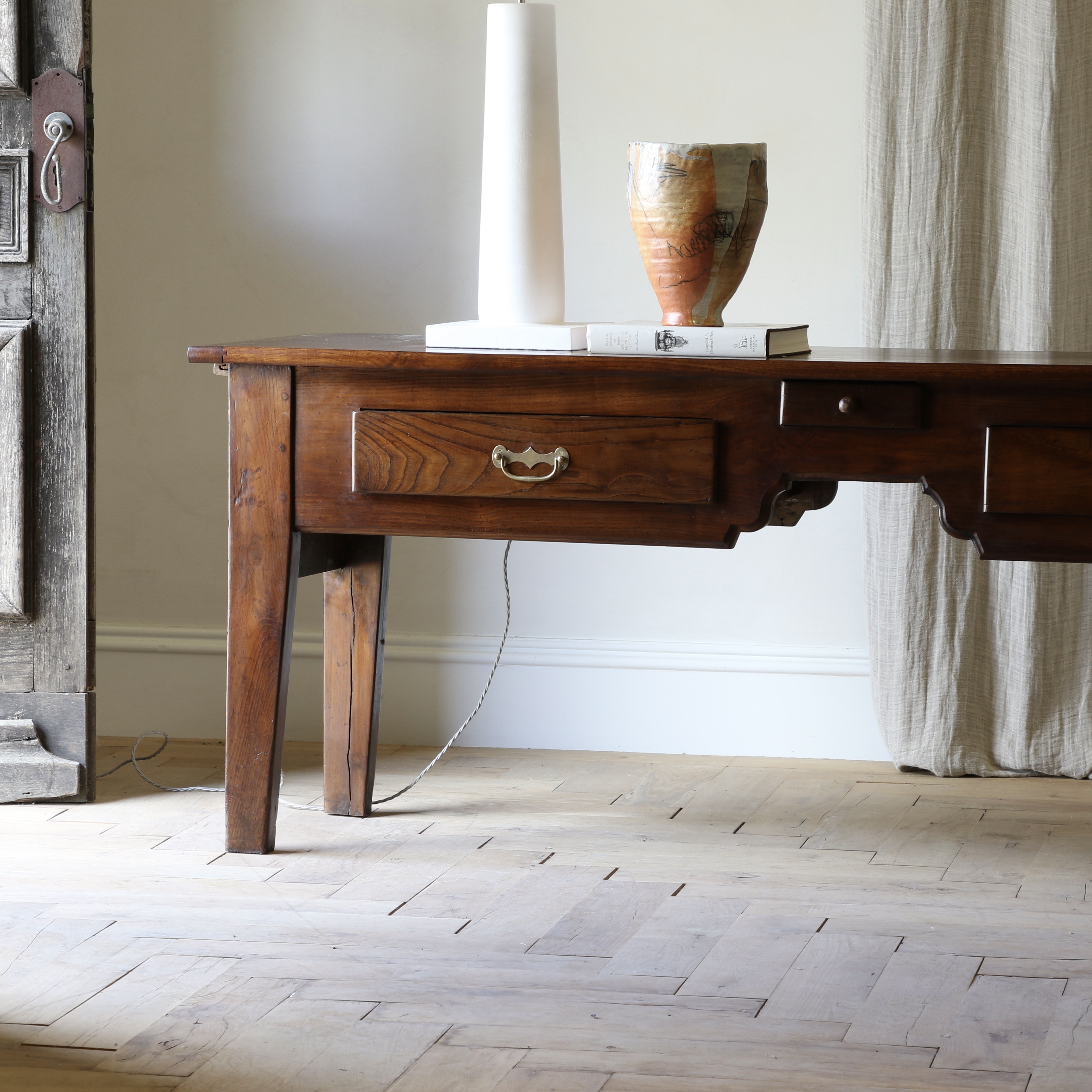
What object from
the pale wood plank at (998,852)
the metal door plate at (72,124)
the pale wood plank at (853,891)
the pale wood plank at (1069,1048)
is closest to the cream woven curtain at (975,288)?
the pale wood plank at (998,852)

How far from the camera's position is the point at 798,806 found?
2061mm

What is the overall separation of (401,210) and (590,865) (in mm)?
1168

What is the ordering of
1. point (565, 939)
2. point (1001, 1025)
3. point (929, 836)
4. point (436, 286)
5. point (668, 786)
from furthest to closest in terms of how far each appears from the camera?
1. point (436, 286)
2. point (668, 786)
3. point (929, 836)
4. point (565, 939)
5. point (1001, 1025)

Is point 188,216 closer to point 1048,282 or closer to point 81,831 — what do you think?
point 81,831

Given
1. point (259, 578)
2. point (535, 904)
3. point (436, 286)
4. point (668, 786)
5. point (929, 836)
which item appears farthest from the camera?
point (436, 286)

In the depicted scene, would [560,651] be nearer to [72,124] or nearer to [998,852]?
[998,852]

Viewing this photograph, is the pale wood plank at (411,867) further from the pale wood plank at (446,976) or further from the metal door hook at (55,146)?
the metal door hook at (55,146)

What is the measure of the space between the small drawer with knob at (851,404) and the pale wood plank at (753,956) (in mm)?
549

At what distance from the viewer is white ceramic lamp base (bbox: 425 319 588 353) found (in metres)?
1.67

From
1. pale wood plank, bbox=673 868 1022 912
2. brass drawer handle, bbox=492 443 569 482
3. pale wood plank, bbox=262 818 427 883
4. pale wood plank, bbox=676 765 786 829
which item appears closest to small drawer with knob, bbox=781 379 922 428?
brass drawer handle, bbox=492 443 569 482

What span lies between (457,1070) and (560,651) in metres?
1.21

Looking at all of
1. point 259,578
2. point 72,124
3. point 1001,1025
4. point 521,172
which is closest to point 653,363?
point 521,172

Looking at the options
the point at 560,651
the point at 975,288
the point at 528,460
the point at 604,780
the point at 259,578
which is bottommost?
the point at 604,780

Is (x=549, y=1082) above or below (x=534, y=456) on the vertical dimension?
below
